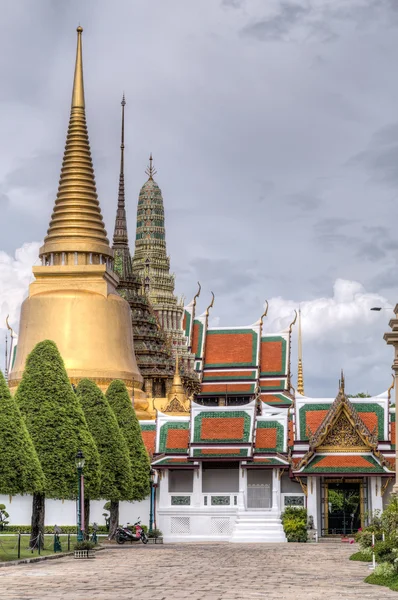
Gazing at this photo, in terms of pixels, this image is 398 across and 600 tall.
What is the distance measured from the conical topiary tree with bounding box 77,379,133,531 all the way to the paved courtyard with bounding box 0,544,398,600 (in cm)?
609

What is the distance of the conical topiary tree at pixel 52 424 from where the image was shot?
38.0m

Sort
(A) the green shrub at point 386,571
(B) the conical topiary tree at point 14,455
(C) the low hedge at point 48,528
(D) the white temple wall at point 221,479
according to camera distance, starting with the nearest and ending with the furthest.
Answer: (A) the green shrub at point 386,571, (B) the conical topiary tree at point 14,455, (C) the low hedge at point 48,528, (D) the white temple wall at point 221,479

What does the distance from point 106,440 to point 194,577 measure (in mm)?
18709

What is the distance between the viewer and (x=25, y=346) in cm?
6994

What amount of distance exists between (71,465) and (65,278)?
32.9 meters

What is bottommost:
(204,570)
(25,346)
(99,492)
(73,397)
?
(204,570)

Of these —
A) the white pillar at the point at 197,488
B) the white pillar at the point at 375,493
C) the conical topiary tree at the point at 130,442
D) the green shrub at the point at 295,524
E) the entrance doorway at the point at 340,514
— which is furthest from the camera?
the white pillar at the point at 197,488

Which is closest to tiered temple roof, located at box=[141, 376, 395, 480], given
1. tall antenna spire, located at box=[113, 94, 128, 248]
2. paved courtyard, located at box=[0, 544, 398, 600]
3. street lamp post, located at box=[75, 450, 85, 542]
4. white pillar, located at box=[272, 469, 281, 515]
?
white pillar, located at box=[272, 469, 281, 515]

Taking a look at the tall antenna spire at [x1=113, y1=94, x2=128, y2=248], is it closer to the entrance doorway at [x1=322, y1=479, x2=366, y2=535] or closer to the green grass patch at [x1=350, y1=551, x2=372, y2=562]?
the entrance doorway at [x1=322, y1=479, x2=366, y2=535]

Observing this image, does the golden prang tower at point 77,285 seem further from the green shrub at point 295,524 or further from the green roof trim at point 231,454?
the green shrub at point 295,524

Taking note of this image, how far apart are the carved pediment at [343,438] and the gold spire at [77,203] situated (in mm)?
23580

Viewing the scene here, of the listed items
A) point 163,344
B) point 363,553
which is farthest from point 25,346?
point 363,553

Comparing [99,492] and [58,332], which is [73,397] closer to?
[99,492]

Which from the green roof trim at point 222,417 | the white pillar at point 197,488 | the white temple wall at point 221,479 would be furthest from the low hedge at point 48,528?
the green roof trim at point 222,417
